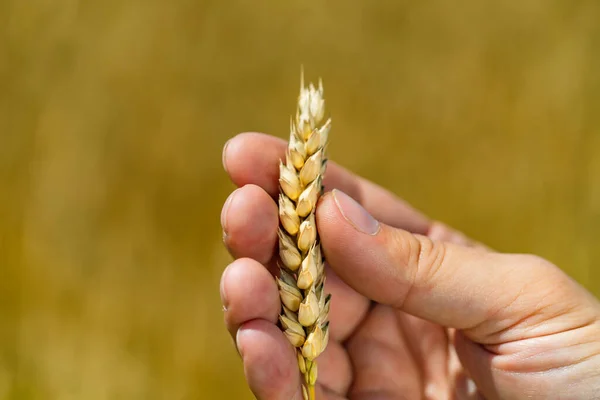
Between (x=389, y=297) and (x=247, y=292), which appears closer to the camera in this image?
(x=247, y=292)

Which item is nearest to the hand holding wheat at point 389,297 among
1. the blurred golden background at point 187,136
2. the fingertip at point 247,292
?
the fingertip at point 247,292

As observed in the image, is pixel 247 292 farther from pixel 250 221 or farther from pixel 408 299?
Answer: pixel 408 299

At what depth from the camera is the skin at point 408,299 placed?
30.3 inches

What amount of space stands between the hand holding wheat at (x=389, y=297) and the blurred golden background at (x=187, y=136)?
0.60 m

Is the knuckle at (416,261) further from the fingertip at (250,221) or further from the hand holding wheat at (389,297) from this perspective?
the fingertip at (250,221)

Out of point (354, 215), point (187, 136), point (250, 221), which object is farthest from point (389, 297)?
point (187, 136)

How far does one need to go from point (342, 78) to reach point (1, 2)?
0.99m

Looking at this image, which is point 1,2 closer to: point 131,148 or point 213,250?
point 131,148

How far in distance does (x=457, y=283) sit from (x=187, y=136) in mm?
910

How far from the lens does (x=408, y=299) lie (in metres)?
0.86

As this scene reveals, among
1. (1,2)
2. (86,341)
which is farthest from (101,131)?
(86,341)

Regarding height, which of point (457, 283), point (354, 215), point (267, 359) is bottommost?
point (267, 359)

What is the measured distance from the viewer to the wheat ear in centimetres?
78

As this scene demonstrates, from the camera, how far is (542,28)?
5.12 feet
